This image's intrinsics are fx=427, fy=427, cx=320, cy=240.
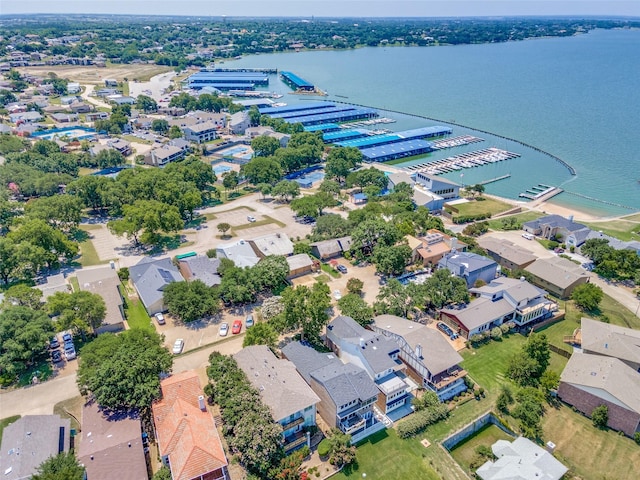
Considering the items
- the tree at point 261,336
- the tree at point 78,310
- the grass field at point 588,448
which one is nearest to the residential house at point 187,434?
the tree at point 261,336

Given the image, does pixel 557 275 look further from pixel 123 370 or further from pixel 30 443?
pixel 30 443

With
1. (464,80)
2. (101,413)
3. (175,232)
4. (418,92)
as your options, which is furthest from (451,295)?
(464,80)

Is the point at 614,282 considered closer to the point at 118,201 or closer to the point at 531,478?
the point at 531,478

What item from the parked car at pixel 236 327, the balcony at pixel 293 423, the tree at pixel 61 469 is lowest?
the parked car at pixel 236 327

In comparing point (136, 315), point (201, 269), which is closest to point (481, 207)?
point (201, 269)

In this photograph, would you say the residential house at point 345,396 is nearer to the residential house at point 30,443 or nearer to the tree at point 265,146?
the residential house at point 30,443

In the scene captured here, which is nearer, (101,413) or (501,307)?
(101,413)

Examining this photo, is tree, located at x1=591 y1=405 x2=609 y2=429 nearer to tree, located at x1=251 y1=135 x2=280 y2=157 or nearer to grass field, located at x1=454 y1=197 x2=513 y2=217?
grass field, located at x1=454 y1=197 x2=513 y2=217
